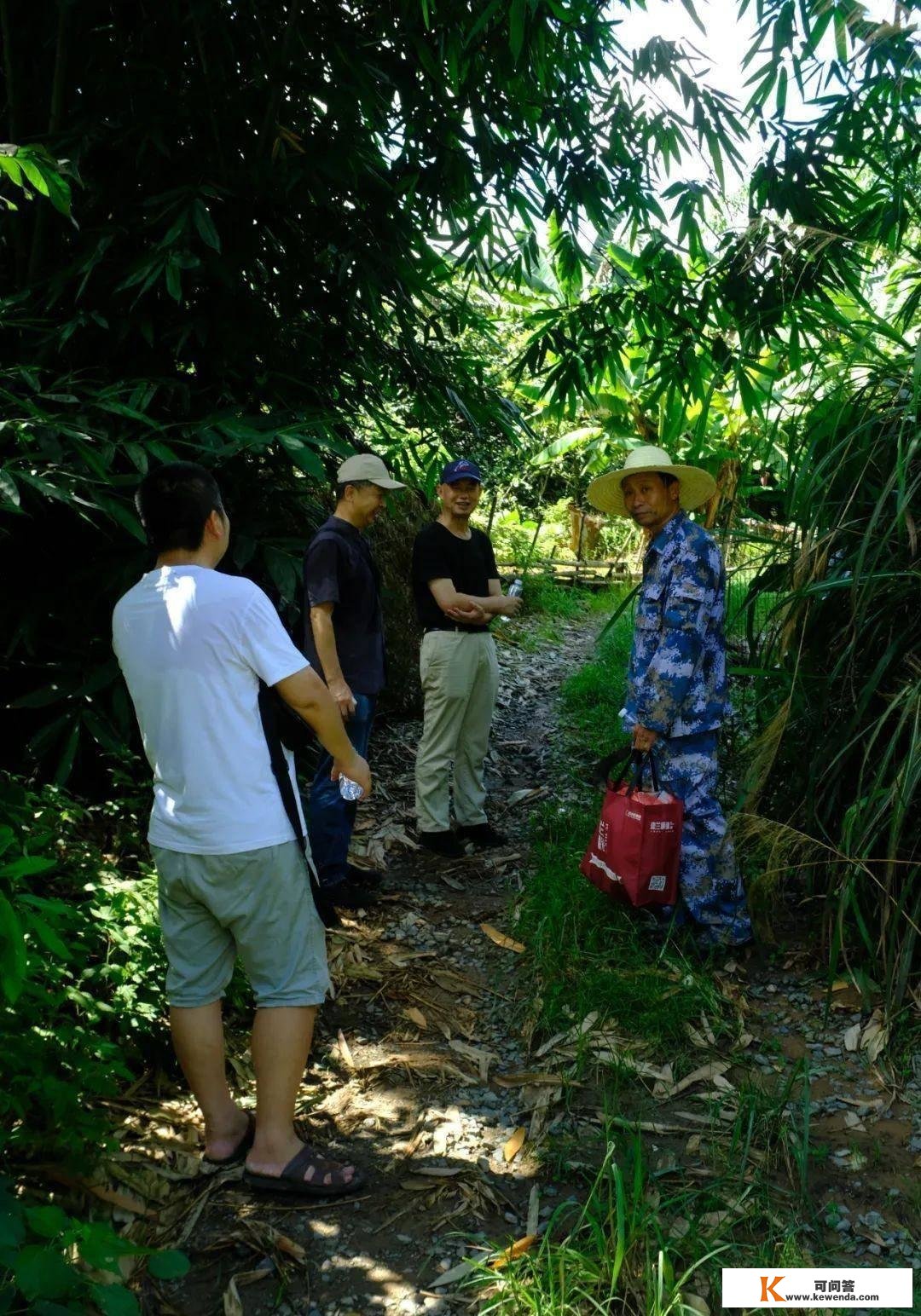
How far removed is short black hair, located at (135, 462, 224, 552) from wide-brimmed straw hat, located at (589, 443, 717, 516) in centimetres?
175

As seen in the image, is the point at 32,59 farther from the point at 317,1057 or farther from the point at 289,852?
the point at 317,1057

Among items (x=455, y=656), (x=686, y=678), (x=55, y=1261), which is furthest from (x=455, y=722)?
(x=55, y=1261)

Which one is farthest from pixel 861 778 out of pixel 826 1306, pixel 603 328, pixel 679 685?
pixel 603 328

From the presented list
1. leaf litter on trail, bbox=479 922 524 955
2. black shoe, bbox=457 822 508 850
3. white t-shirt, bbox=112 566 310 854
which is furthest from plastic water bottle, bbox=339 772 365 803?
black shoe, bbox=457 822 508 850

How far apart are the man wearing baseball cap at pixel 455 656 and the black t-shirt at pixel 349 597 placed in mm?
497

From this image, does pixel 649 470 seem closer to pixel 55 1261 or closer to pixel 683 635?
pixel 683 635

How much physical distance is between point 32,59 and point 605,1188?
440 centimetres

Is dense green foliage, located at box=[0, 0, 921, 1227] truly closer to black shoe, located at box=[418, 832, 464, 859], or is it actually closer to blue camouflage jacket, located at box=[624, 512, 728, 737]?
blue camouflage jacket, located at box=[624, 512, 728, 737]

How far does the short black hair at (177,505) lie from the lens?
249 cm

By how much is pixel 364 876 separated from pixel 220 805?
2227 mm

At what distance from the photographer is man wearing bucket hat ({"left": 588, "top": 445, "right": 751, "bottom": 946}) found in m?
3.63

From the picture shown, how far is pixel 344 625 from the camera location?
4.17m

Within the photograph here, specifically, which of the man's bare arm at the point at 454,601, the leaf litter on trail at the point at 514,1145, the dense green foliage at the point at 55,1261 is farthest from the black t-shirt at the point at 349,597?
the dense green foliage at the point at 55,1261

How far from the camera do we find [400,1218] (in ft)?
8.43
